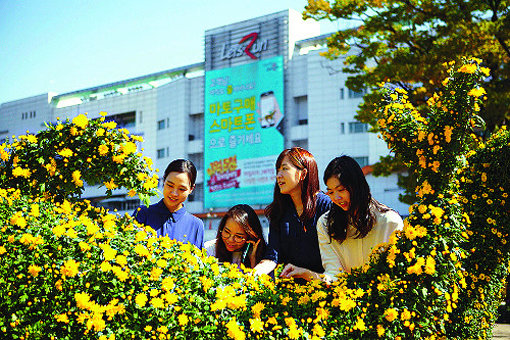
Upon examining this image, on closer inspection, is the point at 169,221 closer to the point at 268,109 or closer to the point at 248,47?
the point at 268,109

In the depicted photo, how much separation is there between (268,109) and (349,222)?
2620cm

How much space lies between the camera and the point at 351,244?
2.87 m

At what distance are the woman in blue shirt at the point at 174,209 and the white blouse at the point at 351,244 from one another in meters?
1.10

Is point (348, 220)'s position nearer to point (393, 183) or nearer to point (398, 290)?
point (398, 290)

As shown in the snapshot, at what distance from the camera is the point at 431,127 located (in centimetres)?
290

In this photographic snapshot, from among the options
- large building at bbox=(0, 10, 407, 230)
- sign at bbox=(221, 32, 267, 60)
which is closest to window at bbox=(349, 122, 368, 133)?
large building at bbox=(0, 10, 407, 230)

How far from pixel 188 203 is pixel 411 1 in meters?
24.7

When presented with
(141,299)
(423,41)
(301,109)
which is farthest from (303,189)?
(301,109)

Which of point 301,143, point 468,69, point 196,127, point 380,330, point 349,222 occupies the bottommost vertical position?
point 380,330

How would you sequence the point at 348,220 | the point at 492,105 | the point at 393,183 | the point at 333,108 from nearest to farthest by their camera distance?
1. the point at 348,220
2. the point at 492,105
3. the point at 393,183
4. the point at 333,108

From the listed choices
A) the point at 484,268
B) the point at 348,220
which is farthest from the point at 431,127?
the point at 484,268

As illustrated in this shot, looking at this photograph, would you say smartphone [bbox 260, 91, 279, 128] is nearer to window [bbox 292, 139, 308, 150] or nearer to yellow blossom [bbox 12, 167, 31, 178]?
window [bbox 292, 139, 308, 150]

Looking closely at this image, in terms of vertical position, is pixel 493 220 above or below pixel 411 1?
below

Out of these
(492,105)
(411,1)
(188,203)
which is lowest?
(188,203)
